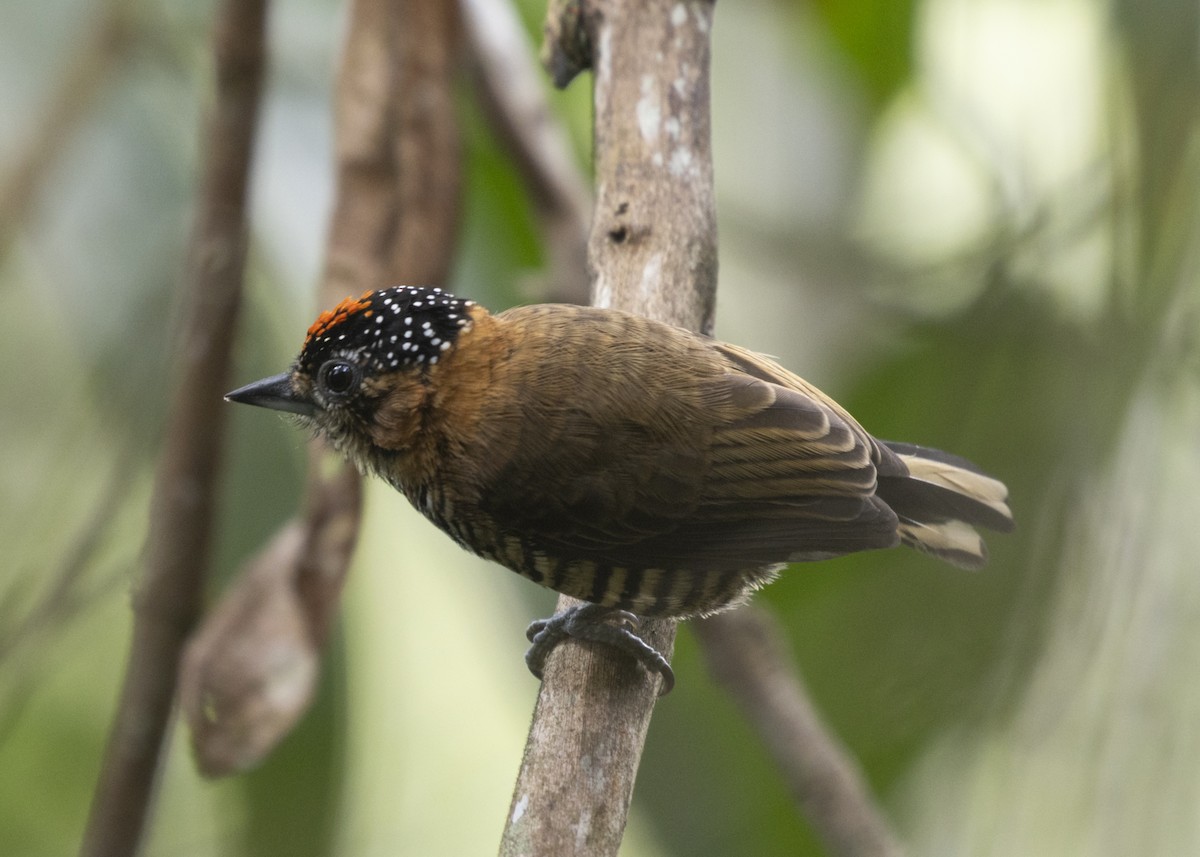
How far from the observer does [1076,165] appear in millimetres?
3951

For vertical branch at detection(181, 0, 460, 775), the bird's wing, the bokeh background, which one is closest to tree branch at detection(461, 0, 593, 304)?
vertical branch at detection(181, 0, 460, 775)

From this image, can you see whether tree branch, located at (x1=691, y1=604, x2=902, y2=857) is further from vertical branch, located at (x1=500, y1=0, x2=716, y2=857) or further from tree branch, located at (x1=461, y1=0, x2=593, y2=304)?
tree branch, located at (x1=461, y1=0, x2=593, y2=304)

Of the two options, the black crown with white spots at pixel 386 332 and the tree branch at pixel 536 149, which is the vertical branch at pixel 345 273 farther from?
the black crown with white spots at pixel 386 332

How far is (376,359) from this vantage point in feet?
8.07

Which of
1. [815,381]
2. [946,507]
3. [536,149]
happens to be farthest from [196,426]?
[815,381]

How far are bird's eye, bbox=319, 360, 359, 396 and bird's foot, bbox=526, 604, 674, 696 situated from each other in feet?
1.99

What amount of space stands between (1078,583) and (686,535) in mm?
1180

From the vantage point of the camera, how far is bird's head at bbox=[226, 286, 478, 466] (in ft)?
8.01

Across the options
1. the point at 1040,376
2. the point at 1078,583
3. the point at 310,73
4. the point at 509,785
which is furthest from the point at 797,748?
the point at 310,73

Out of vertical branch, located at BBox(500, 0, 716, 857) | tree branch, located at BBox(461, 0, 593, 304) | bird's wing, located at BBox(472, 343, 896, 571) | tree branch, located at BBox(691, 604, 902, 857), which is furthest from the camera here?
tree branch, located at BBox(461, 0, 593, 304)

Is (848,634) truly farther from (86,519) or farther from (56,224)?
(56,224)

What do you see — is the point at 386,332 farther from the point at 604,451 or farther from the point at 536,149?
the point at 536,149

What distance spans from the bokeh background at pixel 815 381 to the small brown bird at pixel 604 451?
864 millimetres

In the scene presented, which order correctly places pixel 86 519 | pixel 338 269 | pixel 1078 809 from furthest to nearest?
pixel 86 519, pixel 338 269, pixel 1078 809
